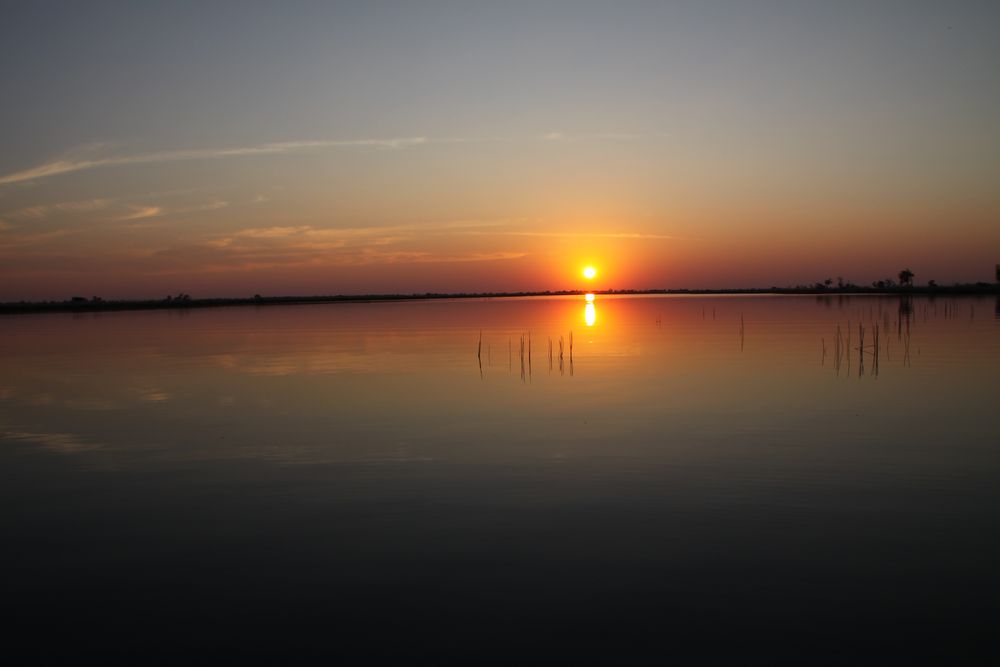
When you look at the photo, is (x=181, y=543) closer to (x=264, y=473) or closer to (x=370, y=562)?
(x=370, y=562)

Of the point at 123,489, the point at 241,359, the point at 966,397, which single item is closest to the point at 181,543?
the point at 123,489

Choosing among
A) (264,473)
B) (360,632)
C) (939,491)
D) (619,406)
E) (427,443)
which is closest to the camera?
(360,632)

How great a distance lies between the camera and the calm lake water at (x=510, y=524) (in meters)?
6.92

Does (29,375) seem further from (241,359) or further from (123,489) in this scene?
(123,489)

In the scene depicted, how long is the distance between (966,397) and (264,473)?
720 inches

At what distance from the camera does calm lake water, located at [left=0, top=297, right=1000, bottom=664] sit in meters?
6.92

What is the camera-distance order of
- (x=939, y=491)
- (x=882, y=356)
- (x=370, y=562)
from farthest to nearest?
(x=882, y=356)
(x=939, y=491)
(x=370, y=562)

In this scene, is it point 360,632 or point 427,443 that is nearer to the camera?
point 360,632

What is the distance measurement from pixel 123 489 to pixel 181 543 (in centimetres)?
341

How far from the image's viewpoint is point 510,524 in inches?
392

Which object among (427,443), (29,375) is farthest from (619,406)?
(29,375)

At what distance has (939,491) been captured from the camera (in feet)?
37.1

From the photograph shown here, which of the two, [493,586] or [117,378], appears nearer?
[493,586]

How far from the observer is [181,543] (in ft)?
30.8
